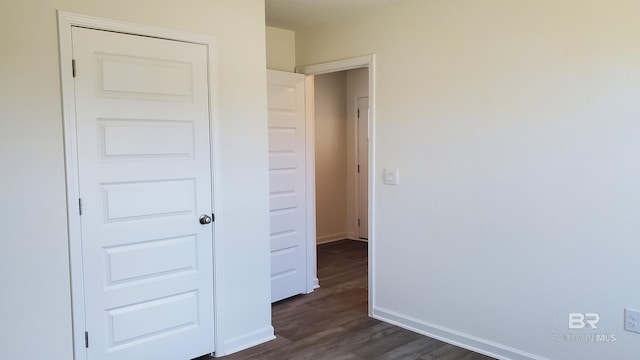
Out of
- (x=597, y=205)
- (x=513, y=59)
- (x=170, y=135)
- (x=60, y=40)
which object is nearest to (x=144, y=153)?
(x=170, y=135)

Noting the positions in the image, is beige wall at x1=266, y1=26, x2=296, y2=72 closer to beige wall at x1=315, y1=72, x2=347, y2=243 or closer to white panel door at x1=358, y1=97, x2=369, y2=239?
beige wall at x1=315, y1=72, x2=347, y2=243

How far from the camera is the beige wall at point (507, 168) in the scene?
2.50 meters

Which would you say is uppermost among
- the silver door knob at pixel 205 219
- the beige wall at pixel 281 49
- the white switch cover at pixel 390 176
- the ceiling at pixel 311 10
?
→ the ceiling at pixel 311 10

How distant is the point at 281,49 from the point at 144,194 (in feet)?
6.82

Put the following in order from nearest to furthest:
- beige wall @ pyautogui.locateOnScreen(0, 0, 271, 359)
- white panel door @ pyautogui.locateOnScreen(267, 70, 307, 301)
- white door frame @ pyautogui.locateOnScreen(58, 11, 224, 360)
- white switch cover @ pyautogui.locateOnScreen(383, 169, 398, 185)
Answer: beige wall @ pyautogui.locateOnScreen(0, 0, 271, 359) < white door frame @ pyautogui.locateOnScreen(58, 11, 224, 360) < white switch cover @ pyautogui.locateOnScreen(383, 169, 398, 185) < white panel door @ pyautogui.locateOnScreen(267, 70, 307, 301)

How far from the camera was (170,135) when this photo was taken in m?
2.78

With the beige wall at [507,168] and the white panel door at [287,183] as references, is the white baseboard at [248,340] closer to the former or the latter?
the white panel door at [287,183]

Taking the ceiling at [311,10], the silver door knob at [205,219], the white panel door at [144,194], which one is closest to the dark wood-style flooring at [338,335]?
the white panel door at [144,194]

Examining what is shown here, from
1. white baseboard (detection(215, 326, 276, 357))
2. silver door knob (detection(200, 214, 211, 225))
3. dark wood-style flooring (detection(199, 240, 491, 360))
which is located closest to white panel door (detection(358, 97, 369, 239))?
dark wood-style flooring (detection(199, 240, 491, 360))

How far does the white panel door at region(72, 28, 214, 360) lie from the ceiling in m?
0.93

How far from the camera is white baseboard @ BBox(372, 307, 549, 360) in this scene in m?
2.94

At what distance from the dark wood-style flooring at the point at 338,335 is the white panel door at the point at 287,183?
234 mm

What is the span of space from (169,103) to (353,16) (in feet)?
5.79

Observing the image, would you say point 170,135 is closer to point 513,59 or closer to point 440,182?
point 440,182
